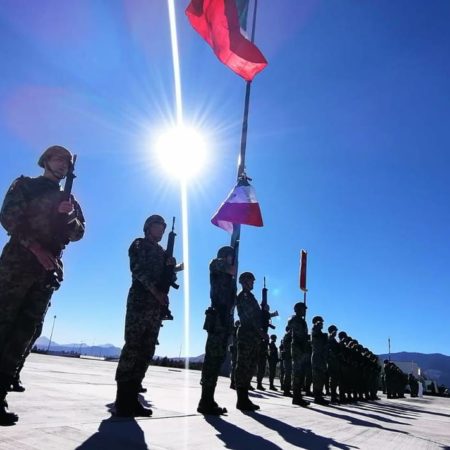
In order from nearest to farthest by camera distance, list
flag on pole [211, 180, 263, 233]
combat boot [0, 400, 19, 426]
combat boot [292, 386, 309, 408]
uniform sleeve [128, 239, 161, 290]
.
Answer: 1. combat boot [0, 400, 19, 426]
2. uniform sleeve [128, 239, 161, 290]
3. flag on pole [211, 180, 263, 233]
4. combat boot [292, 386, 309, 408]

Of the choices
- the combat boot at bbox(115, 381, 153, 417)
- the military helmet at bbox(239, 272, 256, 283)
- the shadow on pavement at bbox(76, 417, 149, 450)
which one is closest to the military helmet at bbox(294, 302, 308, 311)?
the military helmet at bbox(239, 272, 256, 283)

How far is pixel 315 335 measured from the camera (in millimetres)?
9523

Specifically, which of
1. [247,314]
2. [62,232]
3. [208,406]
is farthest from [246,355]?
[62,232]

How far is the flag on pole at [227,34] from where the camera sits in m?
8.41

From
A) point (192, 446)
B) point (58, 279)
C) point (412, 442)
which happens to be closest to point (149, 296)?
point (58, 279)

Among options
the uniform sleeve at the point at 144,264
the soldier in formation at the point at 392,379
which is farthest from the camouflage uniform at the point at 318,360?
the soldier in formation at the point at 392,379

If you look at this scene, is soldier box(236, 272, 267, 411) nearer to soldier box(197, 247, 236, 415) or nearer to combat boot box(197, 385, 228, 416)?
soldier box(197, 247, 236, 415)

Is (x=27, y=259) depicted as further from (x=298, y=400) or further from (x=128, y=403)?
(x=298, y=400)

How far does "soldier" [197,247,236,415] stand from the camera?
15.7 ft

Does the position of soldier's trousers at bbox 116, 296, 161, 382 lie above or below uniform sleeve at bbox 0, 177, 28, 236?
below

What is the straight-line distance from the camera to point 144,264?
13.2ft

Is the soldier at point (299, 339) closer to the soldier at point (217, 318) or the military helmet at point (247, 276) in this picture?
the military helmet at point (247, 276)

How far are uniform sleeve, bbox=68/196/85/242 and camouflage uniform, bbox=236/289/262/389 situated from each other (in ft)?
9.86

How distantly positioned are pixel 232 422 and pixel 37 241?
247 cm
